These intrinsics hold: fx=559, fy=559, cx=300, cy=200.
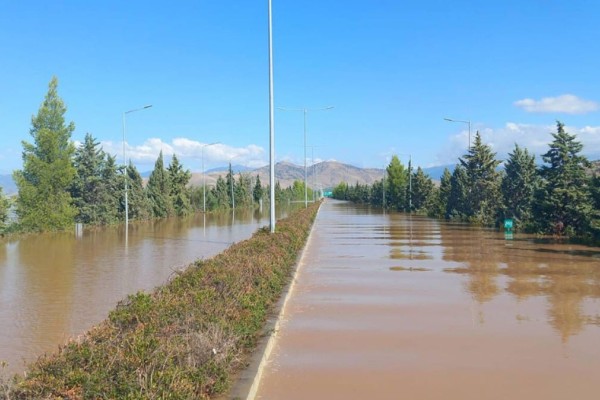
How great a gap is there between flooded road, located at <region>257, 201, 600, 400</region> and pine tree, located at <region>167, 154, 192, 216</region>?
44.8 meters

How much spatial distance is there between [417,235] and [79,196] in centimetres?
2189

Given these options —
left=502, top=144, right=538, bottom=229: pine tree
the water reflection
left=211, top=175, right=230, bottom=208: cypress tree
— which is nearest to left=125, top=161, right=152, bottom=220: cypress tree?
left=211, top=175, right=230, bottom=208: cypress tree

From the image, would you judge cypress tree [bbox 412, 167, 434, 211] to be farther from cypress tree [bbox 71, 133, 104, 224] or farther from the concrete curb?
the concrete curb

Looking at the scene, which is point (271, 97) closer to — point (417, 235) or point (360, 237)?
point (360, 237)

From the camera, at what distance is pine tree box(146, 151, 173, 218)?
52.8 metres

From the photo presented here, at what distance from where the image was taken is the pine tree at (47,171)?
97.9 ft

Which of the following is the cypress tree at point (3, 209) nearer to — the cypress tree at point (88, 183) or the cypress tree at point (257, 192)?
the cypress tree at point (88, 183)

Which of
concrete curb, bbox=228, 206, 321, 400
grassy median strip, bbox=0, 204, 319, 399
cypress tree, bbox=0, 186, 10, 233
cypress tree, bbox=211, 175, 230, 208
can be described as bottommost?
concrete curb, bbox=228, 206, 321, 400

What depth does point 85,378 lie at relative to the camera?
4.29 meters

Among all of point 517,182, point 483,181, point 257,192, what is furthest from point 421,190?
point 257,192

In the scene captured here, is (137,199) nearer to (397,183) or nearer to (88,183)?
(88,183)

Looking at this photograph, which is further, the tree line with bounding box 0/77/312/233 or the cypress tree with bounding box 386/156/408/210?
the cypress tree with bounding box 386/156/408/210

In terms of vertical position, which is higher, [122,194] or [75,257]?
[122,194]

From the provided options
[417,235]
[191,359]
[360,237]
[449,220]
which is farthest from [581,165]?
[191,359]
